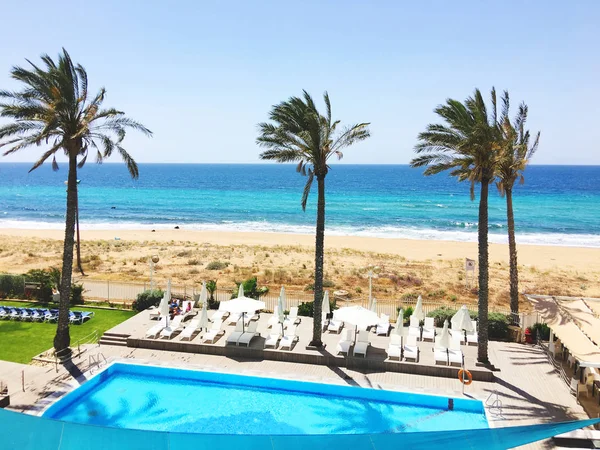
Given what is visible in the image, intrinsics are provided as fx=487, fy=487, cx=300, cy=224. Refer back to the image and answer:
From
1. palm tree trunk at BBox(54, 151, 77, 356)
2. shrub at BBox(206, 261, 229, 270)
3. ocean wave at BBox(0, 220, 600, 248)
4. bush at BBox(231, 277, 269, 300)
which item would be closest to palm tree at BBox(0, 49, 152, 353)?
palm tree trunk at BBox(54, 151, 77, 356)

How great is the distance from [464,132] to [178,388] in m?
12.2

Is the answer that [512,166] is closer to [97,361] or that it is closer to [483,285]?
[483,285]

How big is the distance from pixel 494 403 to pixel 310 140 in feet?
32.3

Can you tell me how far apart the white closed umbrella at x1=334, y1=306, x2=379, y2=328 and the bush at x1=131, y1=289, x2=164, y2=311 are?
926 cm

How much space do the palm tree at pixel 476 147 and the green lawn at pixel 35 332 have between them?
14142 millimetres

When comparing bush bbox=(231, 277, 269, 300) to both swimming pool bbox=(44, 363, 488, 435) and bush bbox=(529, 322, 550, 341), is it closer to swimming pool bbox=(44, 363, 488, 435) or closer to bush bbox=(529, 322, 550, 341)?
swimming pool bbox=(44, 363, 488, 435)

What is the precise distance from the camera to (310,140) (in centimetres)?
1658

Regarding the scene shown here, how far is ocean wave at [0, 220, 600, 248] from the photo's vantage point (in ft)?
177

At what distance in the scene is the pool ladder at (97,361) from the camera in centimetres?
1582

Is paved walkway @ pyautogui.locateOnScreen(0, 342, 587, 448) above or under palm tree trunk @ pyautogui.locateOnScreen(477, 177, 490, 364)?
under

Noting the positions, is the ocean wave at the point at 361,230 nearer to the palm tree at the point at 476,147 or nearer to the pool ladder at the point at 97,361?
the palm tree at the point at 476,147

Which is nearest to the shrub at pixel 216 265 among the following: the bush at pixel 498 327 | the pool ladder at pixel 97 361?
the pool ladder at pixel 97 361

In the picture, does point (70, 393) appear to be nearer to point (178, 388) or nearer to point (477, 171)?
point (178, 388)

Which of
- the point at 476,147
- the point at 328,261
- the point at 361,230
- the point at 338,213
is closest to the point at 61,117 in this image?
the point at 476,147
